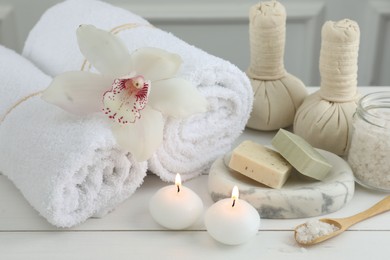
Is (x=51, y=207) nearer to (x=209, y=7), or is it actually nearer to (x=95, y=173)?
(x=95, y=173)

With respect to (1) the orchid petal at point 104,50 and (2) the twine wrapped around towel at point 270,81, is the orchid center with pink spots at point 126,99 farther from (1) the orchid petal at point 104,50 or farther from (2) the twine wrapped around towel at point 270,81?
(2) the twine wrapped around towel at point 270,81

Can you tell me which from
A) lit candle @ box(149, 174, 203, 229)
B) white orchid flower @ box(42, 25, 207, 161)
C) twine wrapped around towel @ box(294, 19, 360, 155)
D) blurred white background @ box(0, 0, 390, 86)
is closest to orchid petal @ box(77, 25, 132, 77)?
white orchid flower @ box(42, 25, 207, 161)

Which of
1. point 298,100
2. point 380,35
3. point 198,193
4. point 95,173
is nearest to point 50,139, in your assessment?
point 95,173

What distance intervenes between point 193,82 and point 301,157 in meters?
0.14

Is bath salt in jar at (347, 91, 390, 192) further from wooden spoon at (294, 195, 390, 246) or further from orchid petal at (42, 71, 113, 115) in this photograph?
orchid petal at (42, 71, 113, 115)

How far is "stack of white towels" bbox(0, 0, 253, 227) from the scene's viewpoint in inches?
23.7

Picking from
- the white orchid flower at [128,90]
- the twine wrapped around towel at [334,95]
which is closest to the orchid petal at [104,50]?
the white orchid flower at [128,90]

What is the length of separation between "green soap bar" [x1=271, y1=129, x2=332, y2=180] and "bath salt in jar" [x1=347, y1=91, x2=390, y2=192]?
0.04 meters

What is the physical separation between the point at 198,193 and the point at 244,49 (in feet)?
2.11

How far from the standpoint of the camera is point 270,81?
2.61 ft

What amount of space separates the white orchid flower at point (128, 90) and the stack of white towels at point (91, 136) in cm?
2

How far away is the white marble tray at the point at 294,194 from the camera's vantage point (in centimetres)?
63

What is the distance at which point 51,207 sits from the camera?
0.59 meters

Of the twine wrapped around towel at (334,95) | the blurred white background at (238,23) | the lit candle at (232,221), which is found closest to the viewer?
the lit candle at (232,221)
